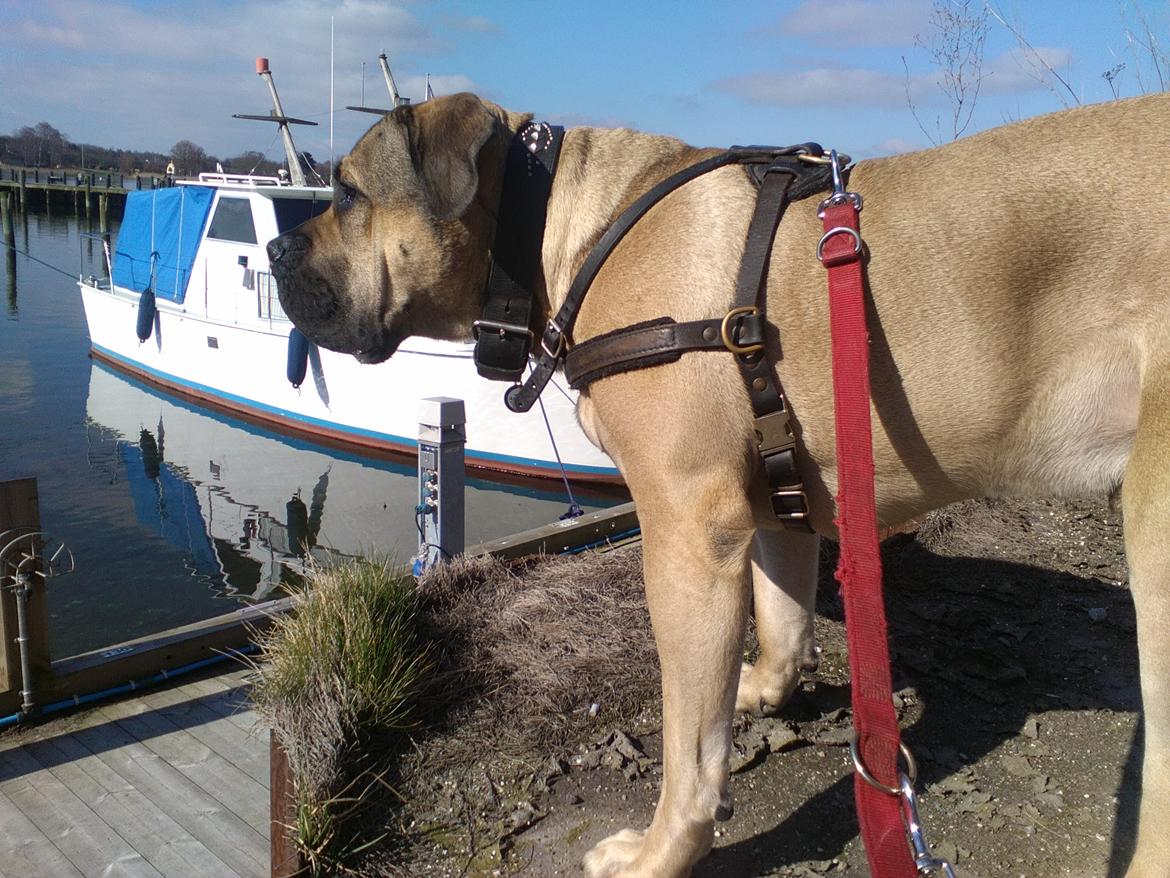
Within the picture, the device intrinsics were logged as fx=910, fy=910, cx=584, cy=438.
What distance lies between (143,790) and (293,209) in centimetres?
1314

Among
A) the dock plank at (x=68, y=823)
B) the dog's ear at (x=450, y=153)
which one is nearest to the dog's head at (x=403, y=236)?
the dog's ear at (x=450, y=153)

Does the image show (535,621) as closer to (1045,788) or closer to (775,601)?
(775,601)

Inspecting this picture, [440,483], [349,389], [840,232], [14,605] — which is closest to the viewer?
[840,232]

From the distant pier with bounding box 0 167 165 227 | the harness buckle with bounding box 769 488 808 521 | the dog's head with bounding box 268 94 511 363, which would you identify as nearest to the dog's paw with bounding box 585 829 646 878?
the harness buckle with bounding box 769 488 808 521

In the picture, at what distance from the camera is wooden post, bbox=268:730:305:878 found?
269 cm

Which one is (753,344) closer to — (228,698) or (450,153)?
(450,153)

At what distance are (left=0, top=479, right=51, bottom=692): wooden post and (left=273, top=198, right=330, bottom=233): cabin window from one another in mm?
Answer: 11912

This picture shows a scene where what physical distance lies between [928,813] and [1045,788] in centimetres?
47

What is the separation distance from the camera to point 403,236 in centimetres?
262

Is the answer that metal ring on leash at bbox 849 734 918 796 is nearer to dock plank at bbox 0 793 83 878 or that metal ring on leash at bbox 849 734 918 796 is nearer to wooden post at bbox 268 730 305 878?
wooden post at bbox 268 730 305 878

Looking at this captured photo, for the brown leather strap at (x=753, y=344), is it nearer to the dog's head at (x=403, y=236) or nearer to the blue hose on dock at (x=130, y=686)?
the dog's head at (x=403, y=236)

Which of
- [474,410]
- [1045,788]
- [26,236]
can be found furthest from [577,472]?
[26,236]

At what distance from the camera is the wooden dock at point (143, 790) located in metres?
2.90

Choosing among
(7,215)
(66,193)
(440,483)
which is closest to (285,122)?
(440,483)
